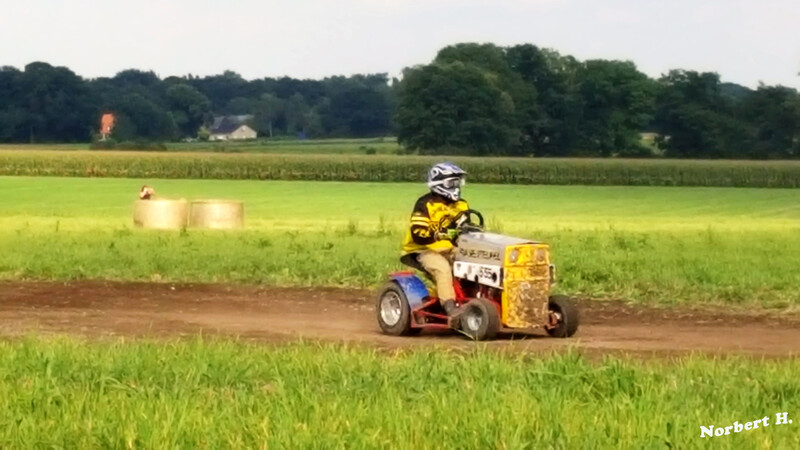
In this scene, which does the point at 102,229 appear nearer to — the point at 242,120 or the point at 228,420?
the point at 228,420

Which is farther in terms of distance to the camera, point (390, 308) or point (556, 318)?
point (390, 308)

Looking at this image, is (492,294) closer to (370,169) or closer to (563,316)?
(563,316)

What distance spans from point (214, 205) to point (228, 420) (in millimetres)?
26242

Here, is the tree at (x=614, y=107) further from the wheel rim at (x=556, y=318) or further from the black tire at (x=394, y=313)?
the wheel rim at (x=556, y=318)

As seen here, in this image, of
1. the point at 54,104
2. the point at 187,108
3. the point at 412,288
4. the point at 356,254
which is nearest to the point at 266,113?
the point at 187,108

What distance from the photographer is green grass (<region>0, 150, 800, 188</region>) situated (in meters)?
75.2

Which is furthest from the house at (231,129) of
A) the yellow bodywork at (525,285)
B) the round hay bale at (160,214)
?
the yellow bodywork at (525,285)

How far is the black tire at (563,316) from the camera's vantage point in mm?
13908

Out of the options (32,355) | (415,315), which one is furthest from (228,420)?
(415,315)

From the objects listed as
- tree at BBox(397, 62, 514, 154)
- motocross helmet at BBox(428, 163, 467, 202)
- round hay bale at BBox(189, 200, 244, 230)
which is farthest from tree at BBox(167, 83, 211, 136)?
motocross helmet at BBox(428, 163, 467, 202)

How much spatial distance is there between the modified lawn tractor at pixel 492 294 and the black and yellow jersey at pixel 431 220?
12cm

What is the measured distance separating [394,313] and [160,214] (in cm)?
1974

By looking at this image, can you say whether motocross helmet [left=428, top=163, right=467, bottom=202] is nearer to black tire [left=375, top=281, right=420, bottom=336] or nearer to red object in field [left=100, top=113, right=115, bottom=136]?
black tire [left=375, top=281, right=420, bottom=336]

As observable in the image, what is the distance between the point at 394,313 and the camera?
1451 cm
